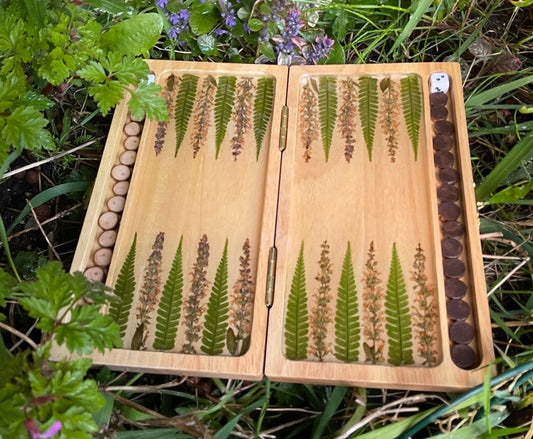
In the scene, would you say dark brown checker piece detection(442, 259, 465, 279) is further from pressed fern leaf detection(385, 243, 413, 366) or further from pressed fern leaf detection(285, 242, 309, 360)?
pressed fern leaf detection(285, 242, 309, 360)

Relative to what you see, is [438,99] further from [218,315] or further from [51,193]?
[51,193]

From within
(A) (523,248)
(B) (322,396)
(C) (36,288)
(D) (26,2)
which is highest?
(D) (26,2)

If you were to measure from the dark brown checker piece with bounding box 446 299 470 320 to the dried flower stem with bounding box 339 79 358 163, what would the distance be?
0.40m

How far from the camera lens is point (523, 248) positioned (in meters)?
1.24

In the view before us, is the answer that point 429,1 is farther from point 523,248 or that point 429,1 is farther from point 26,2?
point 26,2

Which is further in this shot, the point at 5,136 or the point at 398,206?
the point at 398,206

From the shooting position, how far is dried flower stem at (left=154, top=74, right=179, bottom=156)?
4.09ft

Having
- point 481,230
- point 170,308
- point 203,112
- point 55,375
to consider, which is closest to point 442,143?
point 481,230

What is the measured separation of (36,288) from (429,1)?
1.18 meters

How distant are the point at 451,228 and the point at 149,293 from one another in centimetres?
67

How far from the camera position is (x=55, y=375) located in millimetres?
758

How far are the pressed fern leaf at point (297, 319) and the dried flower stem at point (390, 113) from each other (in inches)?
14.1

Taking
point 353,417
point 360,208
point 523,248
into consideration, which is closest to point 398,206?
point 360,208

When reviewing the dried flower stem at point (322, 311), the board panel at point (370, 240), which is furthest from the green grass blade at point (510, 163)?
the dried flower stem at point (322, 311)
